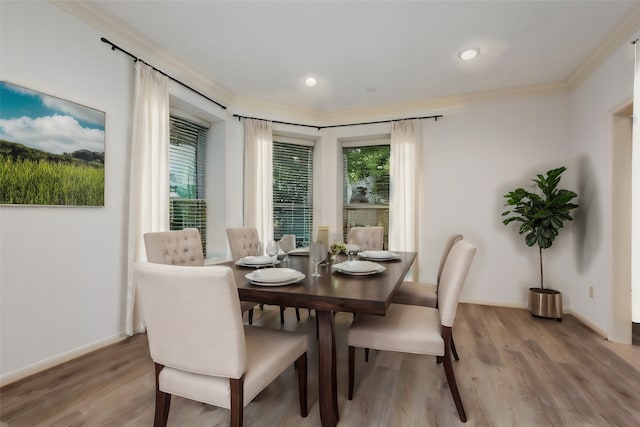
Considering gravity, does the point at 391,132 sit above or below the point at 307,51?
below

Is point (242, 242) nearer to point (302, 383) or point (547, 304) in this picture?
point (302, 383)

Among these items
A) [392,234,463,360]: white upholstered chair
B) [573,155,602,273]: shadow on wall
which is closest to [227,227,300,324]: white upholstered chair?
[392,234,463,360]: white upholstered chair

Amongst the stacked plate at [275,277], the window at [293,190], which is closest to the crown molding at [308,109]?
the window at [293,190]

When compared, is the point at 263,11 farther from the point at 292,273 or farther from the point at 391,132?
the point at 391,132

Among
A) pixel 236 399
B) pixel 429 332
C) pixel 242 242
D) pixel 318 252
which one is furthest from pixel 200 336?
pixel 242 242

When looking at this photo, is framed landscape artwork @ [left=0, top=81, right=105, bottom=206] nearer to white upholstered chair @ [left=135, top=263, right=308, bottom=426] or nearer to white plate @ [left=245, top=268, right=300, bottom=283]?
white upholstered chair @ [left=135, top=263, right=308, bottom=426]

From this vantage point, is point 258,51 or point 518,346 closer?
point 518,346

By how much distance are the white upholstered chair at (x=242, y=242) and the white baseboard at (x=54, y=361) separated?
47.5 inches

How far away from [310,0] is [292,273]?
77.7 inches

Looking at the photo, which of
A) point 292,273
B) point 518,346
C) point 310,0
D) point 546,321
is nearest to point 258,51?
point 310,0

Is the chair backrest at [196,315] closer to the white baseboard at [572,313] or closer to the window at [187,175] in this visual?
the window at [187,175]

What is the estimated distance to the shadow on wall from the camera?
3.03m

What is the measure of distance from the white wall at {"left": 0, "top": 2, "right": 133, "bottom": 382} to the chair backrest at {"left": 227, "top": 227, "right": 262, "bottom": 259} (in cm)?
93

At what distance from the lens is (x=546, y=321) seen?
321 centimetres
